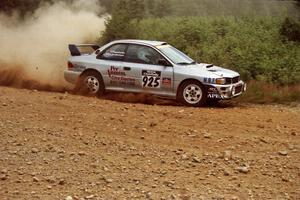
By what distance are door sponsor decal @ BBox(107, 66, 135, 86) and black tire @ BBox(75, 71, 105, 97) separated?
289 millimetres

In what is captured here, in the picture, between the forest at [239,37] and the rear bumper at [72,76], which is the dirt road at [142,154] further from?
the forest at [239,37]

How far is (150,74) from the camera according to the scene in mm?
11719

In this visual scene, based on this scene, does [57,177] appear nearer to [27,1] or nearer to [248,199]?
[248,199]

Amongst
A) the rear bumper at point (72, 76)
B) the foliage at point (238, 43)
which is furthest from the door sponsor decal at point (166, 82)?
the foliage at point (238, 43)

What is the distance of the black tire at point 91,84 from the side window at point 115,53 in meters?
0.48

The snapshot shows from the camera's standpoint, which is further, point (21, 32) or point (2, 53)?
point (21, 32)

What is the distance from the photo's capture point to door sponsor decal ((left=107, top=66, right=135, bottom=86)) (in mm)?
12008

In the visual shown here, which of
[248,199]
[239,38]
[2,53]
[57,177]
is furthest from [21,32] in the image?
[248,199]

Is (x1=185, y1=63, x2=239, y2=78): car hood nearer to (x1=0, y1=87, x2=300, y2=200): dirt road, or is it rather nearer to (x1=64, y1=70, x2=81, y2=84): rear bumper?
(x1=0, y1=87, x2=300, y2=200): dirt road

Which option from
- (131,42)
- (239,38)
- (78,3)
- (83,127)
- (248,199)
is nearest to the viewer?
(248,199)

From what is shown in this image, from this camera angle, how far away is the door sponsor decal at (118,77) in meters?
12.0

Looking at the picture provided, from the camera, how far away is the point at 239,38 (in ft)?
63.4

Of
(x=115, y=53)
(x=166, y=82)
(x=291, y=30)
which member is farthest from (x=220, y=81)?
(x=291, y=30)

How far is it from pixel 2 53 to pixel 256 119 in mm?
10748
